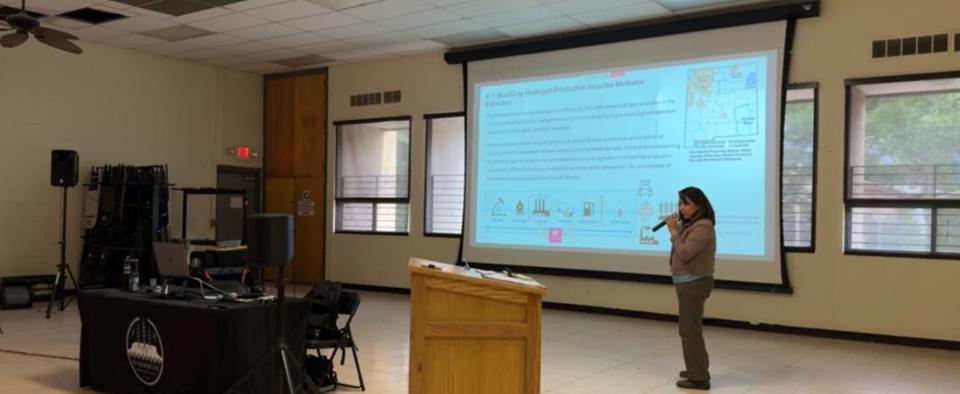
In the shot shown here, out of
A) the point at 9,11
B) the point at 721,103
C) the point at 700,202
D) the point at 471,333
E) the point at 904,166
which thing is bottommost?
the point at 471,333

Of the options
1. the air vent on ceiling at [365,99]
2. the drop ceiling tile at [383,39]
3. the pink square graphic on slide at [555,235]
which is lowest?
the pink square graphic on slide at [555,235]

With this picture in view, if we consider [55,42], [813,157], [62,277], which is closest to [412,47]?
[55,42]

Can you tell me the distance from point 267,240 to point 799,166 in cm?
549

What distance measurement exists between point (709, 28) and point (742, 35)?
348 millimetres

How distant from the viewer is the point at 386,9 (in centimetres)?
779

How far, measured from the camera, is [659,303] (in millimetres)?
8000

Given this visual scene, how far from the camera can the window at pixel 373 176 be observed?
33.7 feet

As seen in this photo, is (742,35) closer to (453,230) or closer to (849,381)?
(849,381)

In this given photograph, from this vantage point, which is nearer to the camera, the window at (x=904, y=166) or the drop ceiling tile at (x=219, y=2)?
the window at (x=904, y=166)

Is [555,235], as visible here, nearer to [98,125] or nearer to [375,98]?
[375,98]

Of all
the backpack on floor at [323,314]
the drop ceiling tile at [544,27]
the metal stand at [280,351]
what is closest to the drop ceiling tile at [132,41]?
the drop ceiling tile at [544,27]

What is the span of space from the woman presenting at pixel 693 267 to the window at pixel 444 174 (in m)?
4.90

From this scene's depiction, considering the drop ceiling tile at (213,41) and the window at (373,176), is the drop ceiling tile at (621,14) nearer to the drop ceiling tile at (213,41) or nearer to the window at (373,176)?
the window at (373,176)

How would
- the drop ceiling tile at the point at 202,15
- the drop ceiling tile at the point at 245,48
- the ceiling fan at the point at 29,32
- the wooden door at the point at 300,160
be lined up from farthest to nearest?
1. the wooden door at the point at 300,160
2. the drop ceiling tile at the point at 245,48
3. the drop ceiling tile at the point at 202,15
4. the ceiling fan at the point at 29,32
